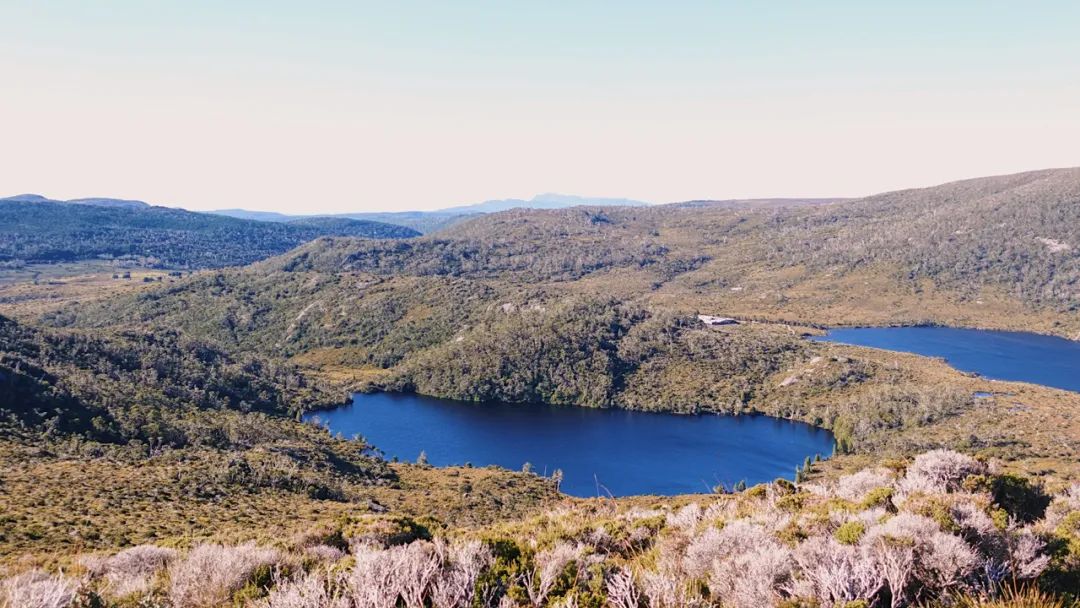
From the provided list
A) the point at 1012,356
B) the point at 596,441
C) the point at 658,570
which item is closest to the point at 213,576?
the point at 658,570

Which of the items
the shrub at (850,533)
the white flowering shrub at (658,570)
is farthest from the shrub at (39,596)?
the shrub at (850,533)

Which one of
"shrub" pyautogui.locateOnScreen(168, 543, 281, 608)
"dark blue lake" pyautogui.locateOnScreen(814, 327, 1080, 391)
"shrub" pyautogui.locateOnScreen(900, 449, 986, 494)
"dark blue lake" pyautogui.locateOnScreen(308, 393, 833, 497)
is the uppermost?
"shrub" pyautogui.locateOnScreen(168, 543, 281, 608)

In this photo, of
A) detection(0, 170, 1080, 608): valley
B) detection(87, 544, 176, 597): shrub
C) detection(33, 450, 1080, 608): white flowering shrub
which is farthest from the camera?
detection(0, 170, 1080, 608): valley

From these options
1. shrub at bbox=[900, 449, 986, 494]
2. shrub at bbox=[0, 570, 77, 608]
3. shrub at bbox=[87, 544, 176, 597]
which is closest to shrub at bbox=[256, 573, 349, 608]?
shrub at bbox=[0, 570, 77, 608]

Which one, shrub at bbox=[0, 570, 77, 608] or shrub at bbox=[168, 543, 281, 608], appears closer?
shrub at bbox=[0, 570, 77, 608]

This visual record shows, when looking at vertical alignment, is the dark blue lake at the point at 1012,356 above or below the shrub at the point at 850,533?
below

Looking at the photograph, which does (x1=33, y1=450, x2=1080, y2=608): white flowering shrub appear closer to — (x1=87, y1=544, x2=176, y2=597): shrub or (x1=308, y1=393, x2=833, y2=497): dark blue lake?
(x1=87, y1=544, x2=176, y2=597): shrub

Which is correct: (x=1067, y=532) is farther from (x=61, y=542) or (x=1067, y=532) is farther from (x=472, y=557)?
(x=61, y=542)

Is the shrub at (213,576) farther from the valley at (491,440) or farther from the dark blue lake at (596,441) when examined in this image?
the dark blue lake at (596,441)

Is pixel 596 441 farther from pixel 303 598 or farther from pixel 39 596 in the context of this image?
pixel 39 596

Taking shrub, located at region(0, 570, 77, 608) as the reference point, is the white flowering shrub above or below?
below
